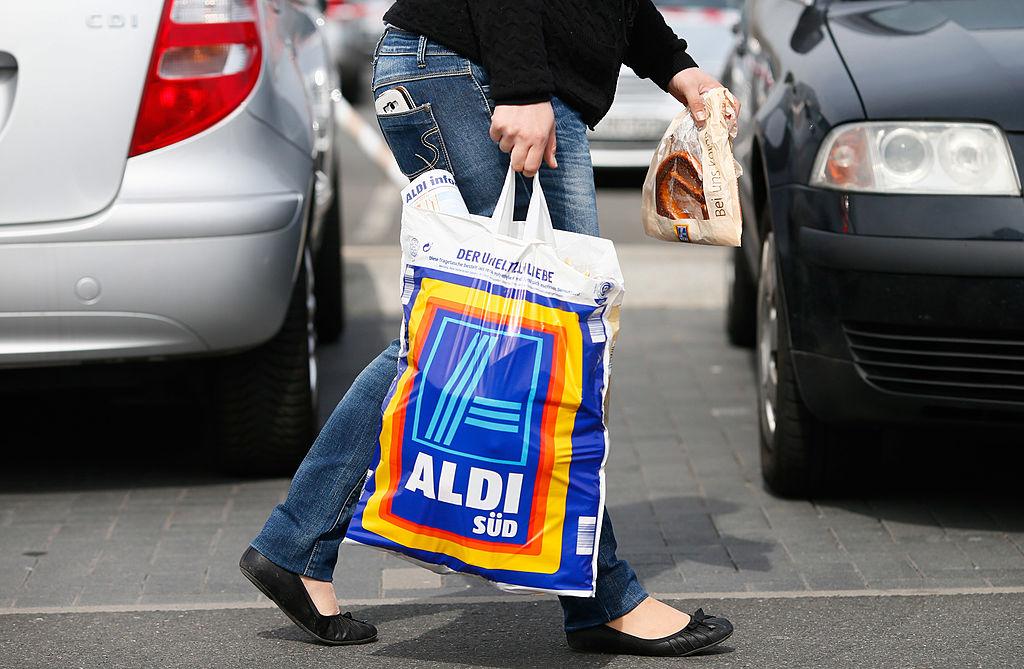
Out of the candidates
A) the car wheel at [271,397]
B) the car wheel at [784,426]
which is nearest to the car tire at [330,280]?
the car wheel at [271,397]

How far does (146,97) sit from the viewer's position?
13.0 feet

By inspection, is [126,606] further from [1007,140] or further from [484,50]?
[1007,140]

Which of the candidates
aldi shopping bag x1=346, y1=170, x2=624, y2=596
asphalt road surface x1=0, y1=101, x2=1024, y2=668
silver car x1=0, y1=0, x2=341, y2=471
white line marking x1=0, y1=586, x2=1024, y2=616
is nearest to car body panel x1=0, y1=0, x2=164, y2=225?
silver car x1=0, y1=0, x2=341, y2=471

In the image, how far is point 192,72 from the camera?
399cm

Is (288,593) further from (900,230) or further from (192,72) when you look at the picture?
(900,230)

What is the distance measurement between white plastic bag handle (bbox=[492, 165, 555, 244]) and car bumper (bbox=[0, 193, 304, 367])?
3.79ft

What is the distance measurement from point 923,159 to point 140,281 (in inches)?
71.1

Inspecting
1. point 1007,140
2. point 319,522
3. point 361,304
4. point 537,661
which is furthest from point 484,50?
point 361,304

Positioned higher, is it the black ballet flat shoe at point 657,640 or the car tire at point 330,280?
the black ballet flat shoe at point 657,640

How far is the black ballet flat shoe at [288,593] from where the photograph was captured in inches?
127

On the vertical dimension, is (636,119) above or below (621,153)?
above

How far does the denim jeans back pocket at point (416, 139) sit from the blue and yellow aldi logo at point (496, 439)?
22 centimetres

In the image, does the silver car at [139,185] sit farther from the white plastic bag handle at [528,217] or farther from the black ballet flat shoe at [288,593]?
the white plastic bag handle at [528,217]

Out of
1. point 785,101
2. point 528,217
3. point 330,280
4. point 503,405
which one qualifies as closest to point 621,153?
point 330,280
